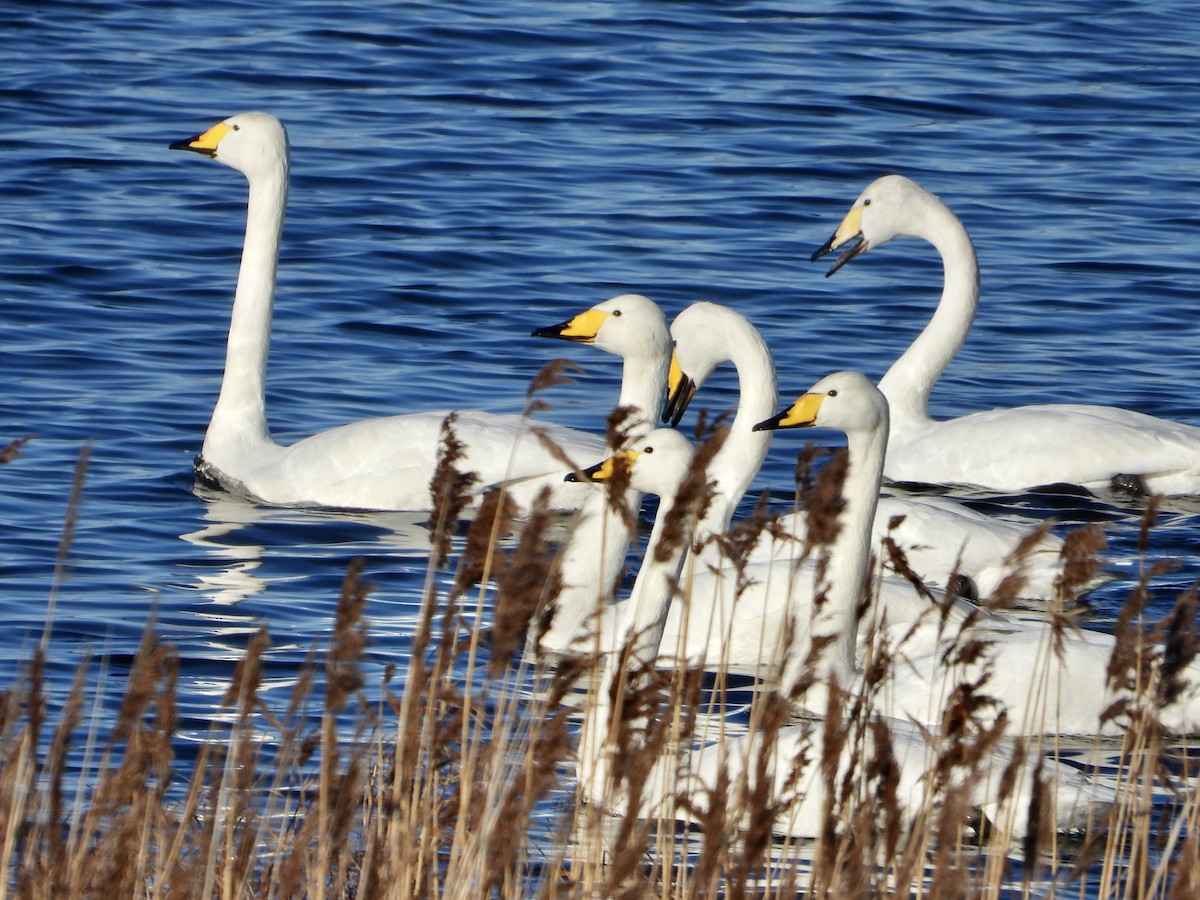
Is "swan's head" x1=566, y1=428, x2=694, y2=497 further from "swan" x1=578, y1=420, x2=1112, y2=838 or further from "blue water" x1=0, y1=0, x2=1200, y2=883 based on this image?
"blue water" x1=0, y1=0, x2=1200, y2=883

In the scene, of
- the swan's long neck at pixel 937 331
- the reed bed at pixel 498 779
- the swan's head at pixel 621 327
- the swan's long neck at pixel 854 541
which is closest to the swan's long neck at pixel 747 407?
the swan's head at pixel 621 327

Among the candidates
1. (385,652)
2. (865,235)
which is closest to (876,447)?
(385,652)

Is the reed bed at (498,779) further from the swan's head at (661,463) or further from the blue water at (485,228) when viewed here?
the blue water at (485,228)

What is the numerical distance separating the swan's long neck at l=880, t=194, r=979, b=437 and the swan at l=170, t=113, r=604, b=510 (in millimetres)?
1958

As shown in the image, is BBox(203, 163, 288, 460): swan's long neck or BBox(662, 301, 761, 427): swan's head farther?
BBox(203, 163, 288, 460): swan's long neck

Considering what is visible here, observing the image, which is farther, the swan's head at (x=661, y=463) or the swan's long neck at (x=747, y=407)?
the swan's long neck at (x=747, y=407)

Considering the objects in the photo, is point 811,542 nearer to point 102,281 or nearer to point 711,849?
point 711,849

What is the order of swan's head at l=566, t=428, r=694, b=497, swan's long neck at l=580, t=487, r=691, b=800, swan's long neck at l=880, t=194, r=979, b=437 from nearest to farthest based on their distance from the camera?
swan's long neck at l=580, t=487, r=691, b=800 → swan's head at l=566, t=428, r=694, b=497 → swan's long neck at l=880, t=194, r=979, b=437

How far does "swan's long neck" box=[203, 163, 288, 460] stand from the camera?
9.24 meters

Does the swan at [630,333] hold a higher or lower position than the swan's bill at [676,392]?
higher

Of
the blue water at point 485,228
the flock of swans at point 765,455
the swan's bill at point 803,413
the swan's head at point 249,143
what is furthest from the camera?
the swan's head at point 249,143

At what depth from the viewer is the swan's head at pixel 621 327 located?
8062 millimetres

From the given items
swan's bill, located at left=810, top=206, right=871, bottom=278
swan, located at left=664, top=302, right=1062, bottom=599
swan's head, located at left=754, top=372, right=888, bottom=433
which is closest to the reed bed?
swan's head, located at left=754, top=372, right=888, bottom=433

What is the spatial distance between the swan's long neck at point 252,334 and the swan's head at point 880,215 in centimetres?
252
